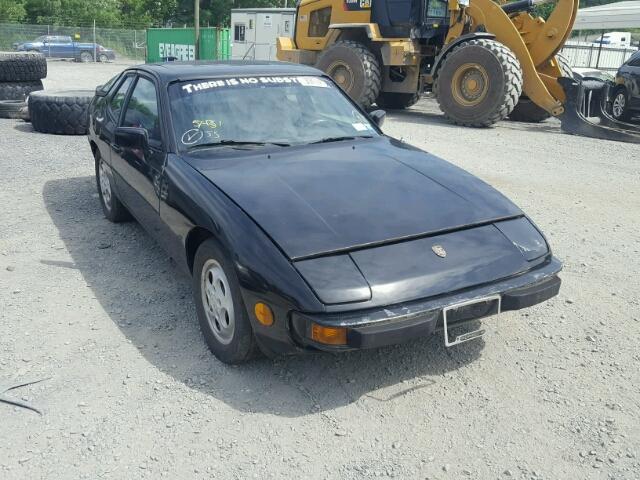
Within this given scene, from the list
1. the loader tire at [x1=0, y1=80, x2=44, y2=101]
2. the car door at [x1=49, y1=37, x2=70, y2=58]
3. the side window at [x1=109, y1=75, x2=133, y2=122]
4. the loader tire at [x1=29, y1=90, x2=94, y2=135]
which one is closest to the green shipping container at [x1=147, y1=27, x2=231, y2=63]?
the car door at [x1=49, y1=37, x2=70, y2=58]

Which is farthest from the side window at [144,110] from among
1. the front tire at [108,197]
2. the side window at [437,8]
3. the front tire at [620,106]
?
the front tire at [620,106]

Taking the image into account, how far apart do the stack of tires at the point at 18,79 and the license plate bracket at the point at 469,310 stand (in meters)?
10.1

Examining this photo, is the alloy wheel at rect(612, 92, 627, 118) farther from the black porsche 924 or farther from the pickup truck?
the pickup truck

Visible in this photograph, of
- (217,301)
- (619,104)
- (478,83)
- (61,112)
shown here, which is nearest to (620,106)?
(619,104)

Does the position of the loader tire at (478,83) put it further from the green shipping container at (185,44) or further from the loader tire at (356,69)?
the green shipping container at (185,44)

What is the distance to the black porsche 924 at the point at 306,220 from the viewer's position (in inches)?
109

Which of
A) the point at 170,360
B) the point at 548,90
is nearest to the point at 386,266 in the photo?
the point at 170,360

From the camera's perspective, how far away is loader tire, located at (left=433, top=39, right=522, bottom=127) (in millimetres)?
11062

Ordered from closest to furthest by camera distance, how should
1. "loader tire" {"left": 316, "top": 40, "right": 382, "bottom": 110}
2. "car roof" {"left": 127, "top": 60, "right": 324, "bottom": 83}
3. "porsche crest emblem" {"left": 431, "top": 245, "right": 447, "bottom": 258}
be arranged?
"porsche crest emblem" {"left": 431, "top": 245, "right": 447, "bottom": 258} → "car roof" {"left": 127, "top": 60, "right": 324, "bottom": 83} → "loader tire" {"left": 316, "top": 40, "right": 382, "bottom": 110}

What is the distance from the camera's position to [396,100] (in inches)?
580

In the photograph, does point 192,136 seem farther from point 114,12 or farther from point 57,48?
point 114,12

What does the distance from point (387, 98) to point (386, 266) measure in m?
12.5

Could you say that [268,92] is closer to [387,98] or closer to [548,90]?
[548,90]

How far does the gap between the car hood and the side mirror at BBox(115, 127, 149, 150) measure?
40 centimetres
